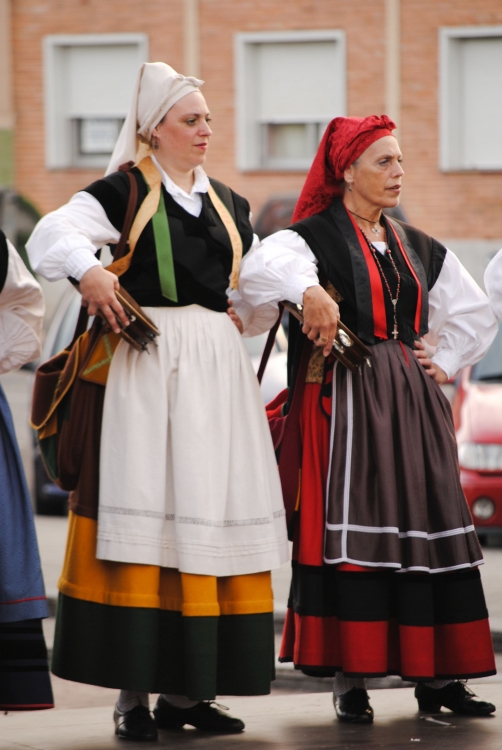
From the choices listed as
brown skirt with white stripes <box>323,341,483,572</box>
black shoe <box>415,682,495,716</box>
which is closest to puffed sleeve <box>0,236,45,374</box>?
brown skirt with white stripes <box>323,341,483,572</box>

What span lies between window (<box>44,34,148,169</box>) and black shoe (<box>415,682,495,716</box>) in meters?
17.0

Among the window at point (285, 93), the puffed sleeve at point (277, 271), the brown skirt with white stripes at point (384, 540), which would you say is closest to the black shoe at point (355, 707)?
the brown skirt with white stripes at point (384, 540)

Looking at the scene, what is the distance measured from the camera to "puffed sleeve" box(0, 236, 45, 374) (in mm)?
4398

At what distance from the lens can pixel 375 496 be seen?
4586 millimetres

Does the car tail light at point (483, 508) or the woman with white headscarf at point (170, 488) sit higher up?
the woman with white headscarf at point (170, 488)

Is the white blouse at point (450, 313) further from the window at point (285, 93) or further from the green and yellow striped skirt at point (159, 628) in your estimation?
the window at point (285, 93)

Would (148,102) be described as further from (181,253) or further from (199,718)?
(199,718)

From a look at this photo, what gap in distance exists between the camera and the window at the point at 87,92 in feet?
69.0

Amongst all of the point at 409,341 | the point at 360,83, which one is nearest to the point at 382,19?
the point at 360,83

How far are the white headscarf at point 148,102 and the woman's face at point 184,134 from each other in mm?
25

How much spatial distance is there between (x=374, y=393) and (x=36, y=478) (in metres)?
6.10

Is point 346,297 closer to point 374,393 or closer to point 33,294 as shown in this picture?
point 374,393

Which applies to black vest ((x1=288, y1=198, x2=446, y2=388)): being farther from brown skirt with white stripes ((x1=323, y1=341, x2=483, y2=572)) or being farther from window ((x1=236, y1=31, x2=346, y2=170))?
window ((x1=236, y1=31, x2=346, y2=170))

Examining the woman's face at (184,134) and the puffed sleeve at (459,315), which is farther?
the puffed sleeve at (459,315)
